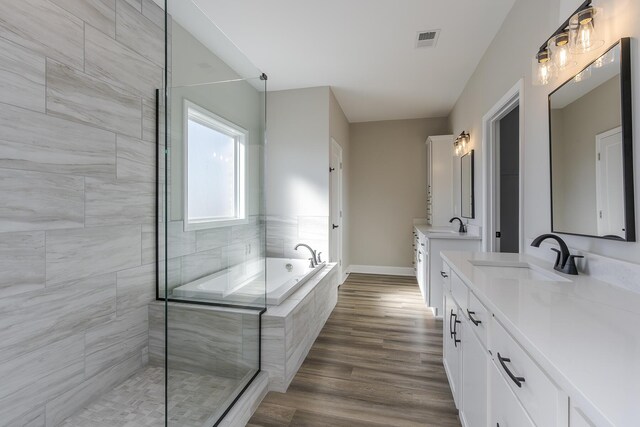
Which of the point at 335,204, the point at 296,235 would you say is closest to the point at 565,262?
the point at 296,235

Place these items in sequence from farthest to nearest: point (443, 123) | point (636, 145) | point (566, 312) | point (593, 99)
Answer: point (443, 123) < point (593, 99) < point (636, 145) < point (566, 312)

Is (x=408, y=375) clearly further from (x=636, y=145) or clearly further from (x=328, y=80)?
(x=328, y=80)

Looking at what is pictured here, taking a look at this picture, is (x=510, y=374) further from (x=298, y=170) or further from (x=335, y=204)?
(x=335, y=204)

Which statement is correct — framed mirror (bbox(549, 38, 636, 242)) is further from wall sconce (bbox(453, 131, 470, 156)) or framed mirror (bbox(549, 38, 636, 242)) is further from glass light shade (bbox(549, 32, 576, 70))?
wall sconce (bbox(453, 131, 470, 156))

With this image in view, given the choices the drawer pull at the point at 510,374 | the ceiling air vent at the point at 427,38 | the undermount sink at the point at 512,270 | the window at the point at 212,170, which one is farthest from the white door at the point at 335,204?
the drawer pull at the point at 510,374

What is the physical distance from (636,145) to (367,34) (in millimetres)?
2105

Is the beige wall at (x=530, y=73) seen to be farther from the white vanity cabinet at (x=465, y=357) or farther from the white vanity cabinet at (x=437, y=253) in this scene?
the white vanity cabinet at (x=437, y=253)

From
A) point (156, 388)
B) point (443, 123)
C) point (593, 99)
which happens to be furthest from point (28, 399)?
point (443, 123)

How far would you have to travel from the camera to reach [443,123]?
5.05 metres

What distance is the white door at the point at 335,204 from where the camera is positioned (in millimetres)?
3992

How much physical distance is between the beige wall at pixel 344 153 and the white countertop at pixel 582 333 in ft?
10.5

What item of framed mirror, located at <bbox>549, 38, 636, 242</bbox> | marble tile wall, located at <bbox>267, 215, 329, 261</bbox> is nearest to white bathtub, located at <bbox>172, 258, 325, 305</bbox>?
marble tile wall, located at <bbox>267, 215, 329, 261</bbox>

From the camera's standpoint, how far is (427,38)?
104 inches

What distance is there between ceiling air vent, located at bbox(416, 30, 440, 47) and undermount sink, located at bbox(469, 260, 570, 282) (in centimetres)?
199
